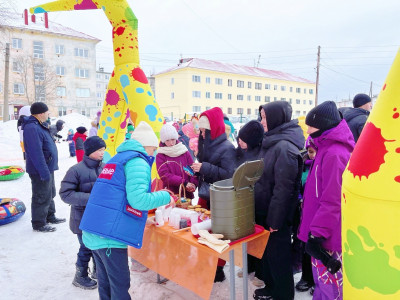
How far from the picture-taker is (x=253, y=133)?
327 centimetres

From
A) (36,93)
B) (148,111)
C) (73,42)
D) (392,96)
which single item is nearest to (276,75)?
(73,42)

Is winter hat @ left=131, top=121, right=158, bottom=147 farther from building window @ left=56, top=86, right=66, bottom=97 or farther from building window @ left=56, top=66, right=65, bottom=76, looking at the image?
building window @ left=56, top=66, right=65, bottom=76

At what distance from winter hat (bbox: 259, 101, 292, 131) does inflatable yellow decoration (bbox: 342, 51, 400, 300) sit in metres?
1.54

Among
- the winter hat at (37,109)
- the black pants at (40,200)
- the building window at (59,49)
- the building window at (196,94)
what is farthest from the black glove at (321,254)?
the building window at (196,94)

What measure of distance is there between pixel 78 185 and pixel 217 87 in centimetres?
3969

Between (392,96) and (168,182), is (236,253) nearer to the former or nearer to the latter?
(168,182)

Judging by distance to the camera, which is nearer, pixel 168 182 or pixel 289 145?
pixel 289 145

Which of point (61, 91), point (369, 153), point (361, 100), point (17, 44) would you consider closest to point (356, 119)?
point (361, 100)

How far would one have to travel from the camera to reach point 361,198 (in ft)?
4.32

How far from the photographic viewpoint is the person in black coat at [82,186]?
3209mm

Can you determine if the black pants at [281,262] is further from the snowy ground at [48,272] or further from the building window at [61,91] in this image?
the building window at [61,91]

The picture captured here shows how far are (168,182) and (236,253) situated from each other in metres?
1.43

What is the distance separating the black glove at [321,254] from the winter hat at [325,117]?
2.67 feet

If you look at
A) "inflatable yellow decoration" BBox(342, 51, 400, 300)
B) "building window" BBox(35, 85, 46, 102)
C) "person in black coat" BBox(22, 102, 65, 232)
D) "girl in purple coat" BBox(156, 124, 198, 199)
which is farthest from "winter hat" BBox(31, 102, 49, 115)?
"building window" BBox(35, 85, 46, 102)
